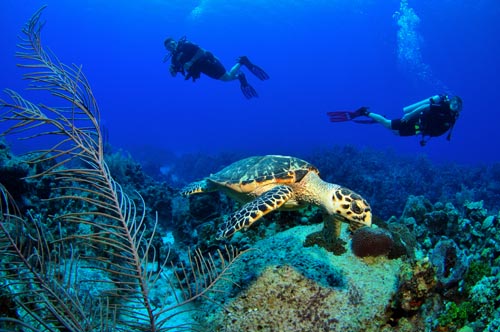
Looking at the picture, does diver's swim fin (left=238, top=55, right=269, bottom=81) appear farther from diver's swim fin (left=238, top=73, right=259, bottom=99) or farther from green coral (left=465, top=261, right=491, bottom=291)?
green coral (left=465, top=261, right=491, bottom=291)

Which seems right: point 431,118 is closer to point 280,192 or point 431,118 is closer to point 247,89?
point 247,89

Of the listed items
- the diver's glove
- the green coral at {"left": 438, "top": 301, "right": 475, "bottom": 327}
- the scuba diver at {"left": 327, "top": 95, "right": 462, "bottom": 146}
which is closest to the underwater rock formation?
the green coral at {"left": 438, "top": 301, "right": 475, "bottom": 327}

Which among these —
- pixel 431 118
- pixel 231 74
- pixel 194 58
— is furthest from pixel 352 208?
pixel 231 74

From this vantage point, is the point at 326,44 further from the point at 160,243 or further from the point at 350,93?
the point at 160,243

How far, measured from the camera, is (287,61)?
363 feet

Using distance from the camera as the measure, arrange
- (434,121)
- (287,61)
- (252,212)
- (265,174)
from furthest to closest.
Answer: (287,61), (434,121), (265,174), (252,212)

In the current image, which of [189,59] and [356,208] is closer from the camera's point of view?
[356,208]

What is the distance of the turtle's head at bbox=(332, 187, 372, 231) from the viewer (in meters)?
3.96

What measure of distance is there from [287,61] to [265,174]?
373ft

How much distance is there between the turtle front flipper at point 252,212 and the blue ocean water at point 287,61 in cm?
5634

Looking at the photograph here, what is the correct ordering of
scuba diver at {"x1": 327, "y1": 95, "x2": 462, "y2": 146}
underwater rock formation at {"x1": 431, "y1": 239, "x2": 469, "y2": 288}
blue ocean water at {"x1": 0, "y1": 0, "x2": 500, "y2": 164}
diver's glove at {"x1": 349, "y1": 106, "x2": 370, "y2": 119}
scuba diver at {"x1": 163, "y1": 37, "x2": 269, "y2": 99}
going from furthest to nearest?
blue ocean water at {"x1": 0, "y1": 0, "x2": 500, "y2": 164}
diver's glove at {"x1": 349, "y1": 106, "x2": 370, "y2": 119}
scuba diver at {"x1": 163, "y1": 37, "x2": 269, "y2": 99}
scuba diver at {"x1": 327, "y1": 95, "x2": 462, "y2": 146}
underwater rock formation at {"x1": 431, "y1": 239, "x2": 469, "y2": 288}

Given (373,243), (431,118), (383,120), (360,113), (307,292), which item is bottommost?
(307,292)

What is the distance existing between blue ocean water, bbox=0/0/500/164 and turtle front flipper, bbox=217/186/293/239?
5634 centimetres

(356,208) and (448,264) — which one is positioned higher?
(356,208)
